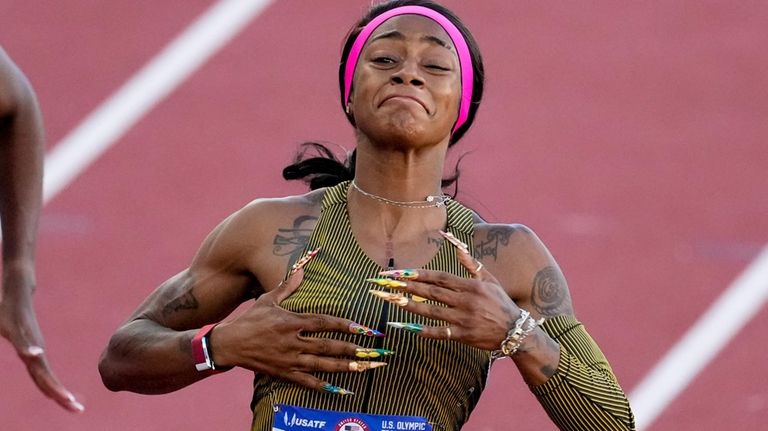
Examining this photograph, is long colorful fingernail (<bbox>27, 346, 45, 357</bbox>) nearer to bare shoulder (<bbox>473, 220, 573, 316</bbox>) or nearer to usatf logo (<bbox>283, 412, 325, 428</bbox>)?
usatf logo (<bbox>283, 412, 325, 428</bbox>)

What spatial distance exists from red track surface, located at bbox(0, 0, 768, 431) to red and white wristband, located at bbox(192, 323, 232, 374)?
2349 millimetres

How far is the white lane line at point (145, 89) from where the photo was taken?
7.17 m

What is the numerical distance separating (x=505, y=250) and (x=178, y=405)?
2557 millimetres

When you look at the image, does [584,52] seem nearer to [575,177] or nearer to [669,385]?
[575,177]

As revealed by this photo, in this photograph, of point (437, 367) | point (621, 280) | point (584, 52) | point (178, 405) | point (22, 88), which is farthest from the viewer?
point (584, 52)

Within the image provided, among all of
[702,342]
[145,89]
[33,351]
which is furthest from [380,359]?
[145,89]

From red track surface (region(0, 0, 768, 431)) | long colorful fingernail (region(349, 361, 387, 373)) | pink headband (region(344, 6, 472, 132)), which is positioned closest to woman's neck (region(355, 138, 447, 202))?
pink headband (region(344, 6, 472, 132))

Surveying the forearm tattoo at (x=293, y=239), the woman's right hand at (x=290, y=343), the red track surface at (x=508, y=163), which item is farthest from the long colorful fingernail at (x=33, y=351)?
the red track surface at (x=508, y=163)

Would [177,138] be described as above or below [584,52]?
below

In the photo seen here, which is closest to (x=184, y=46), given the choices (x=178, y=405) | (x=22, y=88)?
(x=178, y=405)

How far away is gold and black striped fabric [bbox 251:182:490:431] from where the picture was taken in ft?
11.4

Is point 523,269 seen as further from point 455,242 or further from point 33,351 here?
point 33,351

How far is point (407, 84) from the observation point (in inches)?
139

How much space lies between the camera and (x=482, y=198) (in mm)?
6867
